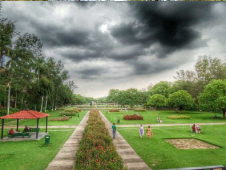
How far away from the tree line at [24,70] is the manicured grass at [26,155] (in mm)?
5782

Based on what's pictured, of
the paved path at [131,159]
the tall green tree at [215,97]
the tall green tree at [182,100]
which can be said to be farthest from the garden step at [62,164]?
the tall green tree at [182,100]

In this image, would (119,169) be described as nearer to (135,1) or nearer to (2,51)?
(135,1)

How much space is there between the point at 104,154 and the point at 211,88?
1143 inches

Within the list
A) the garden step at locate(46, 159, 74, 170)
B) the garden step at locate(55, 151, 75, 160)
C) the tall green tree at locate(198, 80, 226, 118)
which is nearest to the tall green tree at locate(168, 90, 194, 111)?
the tall green tree at locate(198, 80, 226, 118)

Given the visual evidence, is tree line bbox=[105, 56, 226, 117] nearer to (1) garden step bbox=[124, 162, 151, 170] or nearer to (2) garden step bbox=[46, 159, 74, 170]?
(1) garden step bbox=[124, 162, 151, 170]

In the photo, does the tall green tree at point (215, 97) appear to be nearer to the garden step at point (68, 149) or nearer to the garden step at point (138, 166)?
the garden step at point (138, 166)

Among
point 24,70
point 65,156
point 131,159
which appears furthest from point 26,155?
point 24,70

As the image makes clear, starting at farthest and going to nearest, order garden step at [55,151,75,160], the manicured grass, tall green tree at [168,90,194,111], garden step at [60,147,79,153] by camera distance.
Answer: tall green tree at [168,90,194,111]
garden step at [60,147,79,153]
garden step at [55,151,75,160]
the manicured grass

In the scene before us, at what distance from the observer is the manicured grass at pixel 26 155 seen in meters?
6.92

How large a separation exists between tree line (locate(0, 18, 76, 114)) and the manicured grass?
5782mm

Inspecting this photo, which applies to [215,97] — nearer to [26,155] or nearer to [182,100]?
Answer: [182,100]

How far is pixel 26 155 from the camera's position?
827cm

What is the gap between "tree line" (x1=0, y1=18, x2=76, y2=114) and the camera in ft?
28.0

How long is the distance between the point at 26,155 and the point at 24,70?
45.0ft
